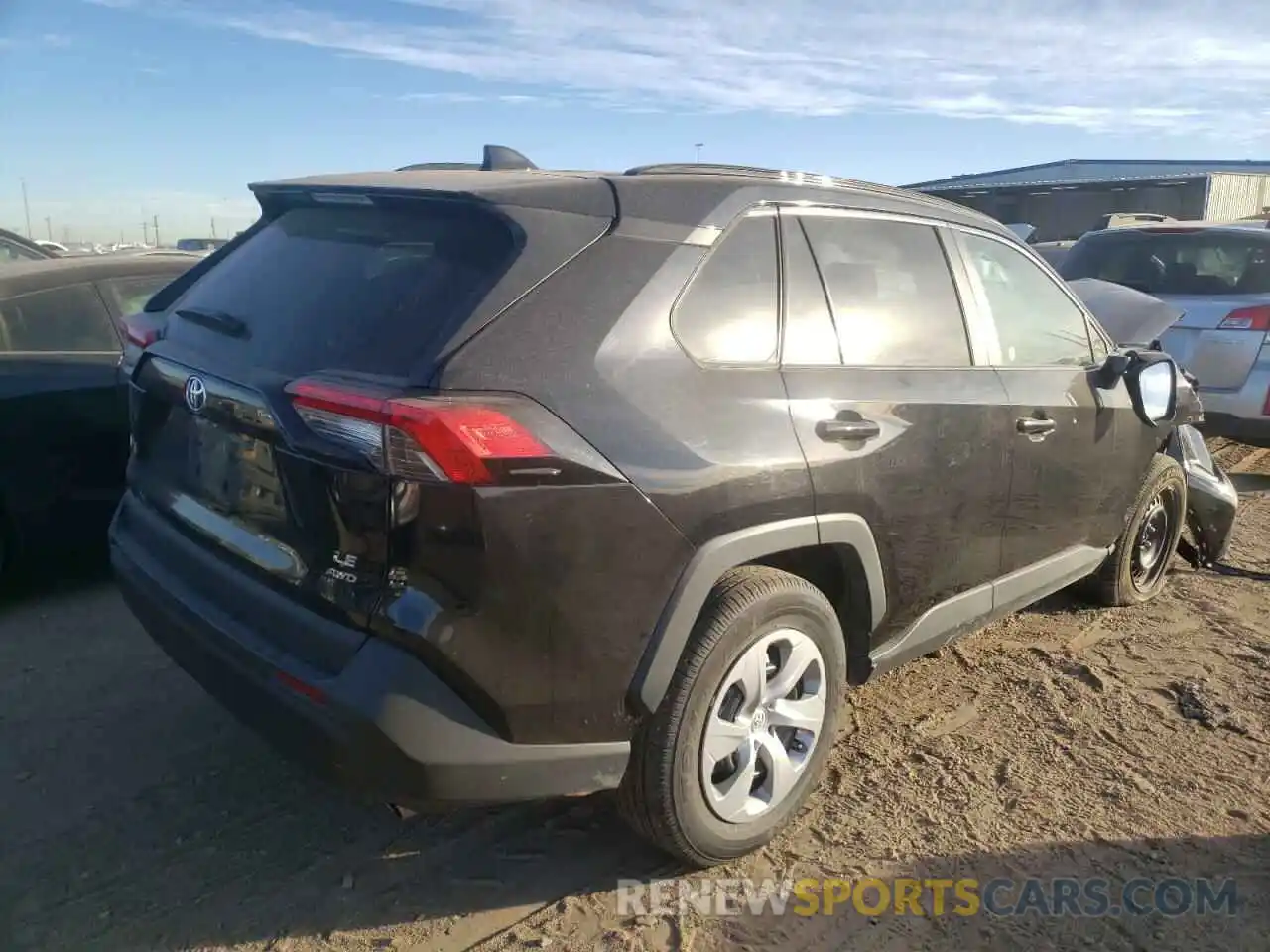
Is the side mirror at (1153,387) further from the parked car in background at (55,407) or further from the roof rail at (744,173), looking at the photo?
the parked car in background at (55,407)

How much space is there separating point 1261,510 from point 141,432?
20.8ft

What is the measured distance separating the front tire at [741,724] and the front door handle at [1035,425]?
108 centimetres

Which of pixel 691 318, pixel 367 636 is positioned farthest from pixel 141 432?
pixel 691 318

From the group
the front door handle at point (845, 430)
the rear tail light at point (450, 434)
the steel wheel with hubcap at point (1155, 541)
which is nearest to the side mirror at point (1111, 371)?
the steel wheel with hubcap at point (1155, 541)

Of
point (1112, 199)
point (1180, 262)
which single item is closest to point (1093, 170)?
point (1112, 199)

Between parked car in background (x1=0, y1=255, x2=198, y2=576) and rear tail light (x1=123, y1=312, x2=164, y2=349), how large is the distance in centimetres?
129

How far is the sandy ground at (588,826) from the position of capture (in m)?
2.51

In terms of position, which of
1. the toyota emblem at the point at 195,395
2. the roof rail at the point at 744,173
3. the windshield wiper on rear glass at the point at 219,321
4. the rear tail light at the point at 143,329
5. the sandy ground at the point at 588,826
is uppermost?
the roof rail at the point at 744,173

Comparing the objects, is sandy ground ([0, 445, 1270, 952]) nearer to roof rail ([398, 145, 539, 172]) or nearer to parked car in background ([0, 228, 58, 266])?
roof rail ([398, 145, 539, 172])

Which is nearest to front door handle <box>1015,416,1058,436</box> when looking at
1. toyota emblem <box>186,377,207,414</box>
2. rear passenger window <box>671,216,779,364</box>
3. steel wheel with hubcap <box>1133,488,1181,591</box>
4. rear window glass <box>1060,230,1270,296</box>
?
rear passenger window <box>671,216,779,364</box>

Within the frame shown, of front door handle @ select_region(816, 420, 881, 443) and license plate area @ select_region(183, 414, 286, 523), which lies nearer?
license plate area @ select_region(183, 414, 286, 523)

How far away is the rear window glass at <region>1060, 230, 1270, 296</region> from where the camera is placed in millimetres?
6945

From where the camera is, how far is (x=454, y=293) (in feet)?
7.47

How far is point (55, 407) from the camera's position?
14.0ft
